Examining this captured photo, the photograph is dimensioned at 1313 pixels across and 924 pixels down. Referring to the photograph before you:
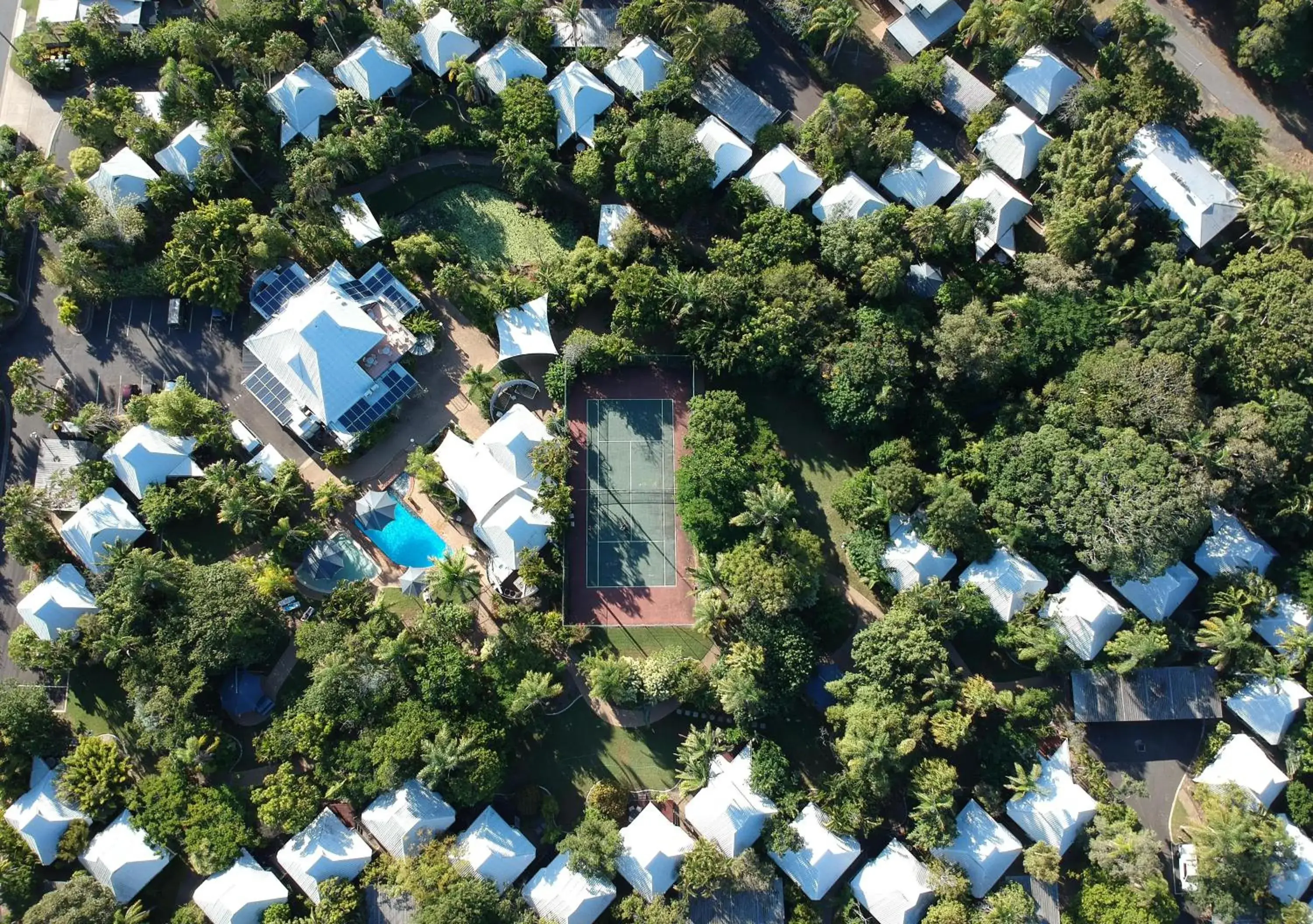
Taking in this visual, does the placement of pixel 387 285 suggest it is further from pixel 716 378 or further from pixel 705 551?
pixel 705 551

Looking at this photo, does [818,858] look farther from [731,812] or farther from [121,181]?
[121,181]

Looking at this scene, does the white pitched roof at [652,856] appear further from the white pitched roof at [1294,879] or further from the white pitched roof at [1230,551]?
the white pitched roof at [1230,551]

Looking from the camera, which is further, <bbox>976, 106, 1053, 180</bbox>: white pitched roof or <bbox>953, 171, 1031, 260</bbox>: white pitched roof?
<bbox>976, 106, 1053, 180</bbox>: white pitched roof

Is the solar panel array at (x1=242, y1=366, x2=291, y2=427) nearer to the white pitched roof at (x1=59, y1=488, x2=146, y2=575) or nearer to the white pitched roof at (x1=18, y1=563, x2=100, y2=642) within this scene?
the white pitched roof at (x1=59, y1=488, x2=146, y2=575)

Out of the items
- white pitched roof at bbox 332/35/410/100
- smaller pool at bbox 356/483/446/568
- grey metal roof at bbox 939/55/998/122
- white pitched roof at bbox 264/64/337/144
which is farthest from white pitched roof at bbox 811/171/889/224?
white pitched roof at bbox 264/64/337/144

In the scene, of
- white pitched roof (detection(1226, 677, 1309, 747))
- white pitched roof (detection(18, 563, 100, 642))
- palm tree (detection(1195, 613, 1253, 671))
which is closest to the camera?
palm tree (detection(1195, 613, 1253, 671))

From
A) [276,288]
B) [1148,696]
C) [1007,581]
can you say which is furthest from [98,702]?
[1148,696]

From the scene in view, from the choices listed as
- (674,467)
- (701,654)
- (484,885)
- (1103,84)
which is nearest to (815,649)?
(701,654)

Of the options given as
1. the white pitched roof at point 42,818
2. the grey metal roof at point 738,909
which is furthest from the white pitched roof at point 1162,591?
the white pitched roof at point 42,818
